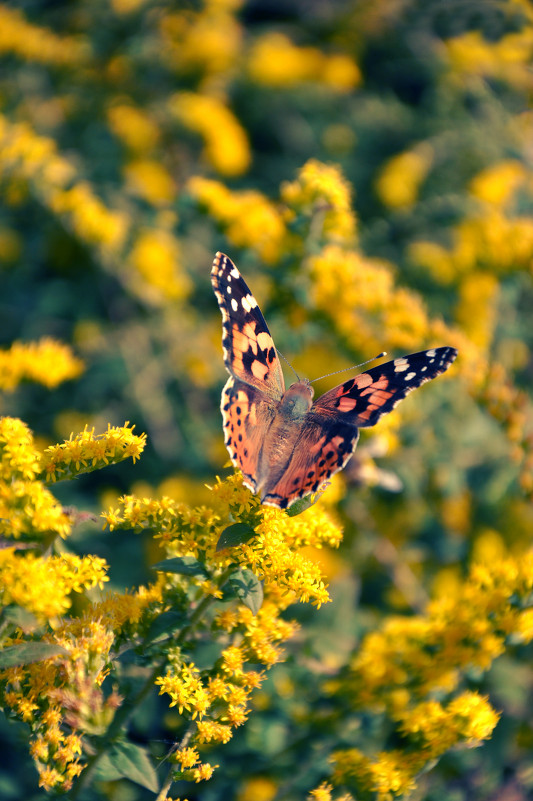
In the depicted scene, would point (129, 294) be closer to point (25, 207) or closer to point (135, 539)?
point (25, 207)

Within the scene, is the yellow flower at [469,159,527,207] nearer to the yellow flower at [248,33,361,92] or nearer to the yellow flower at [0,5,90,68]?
the yellow flower at [248,33,361,92]

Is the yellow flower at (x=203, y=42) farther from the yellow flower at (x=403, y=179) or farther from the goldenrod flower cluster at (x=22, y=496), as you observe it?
the goldenrod flower cluster at (x=22, y=496)

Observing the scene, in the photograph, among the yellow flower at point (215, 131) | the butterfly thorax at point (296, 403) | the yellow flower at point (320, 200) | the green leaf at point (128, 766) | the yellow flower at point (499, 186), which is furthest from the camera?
the yellow flower at point (215, 131)

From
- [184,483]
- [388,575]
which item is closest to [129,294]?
[184,483]

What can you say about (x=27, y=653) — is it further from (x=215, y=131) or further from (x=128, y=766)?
(x=215, y=131)

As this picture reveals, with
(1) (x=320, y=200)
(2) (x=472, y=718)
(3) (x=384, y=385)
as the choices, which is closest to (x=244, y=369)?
(3) (x=384, y=385)

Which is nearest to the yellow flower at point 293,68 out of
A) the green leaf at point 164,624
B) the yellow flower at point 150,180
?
the yellow flower at point 150,180

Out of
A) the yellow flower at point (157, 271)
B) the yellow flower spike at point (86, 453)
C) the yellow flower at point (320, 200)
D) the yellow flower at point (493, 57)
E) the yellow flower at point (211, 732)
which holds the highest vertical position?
the yellow flower at point (493, 57)
